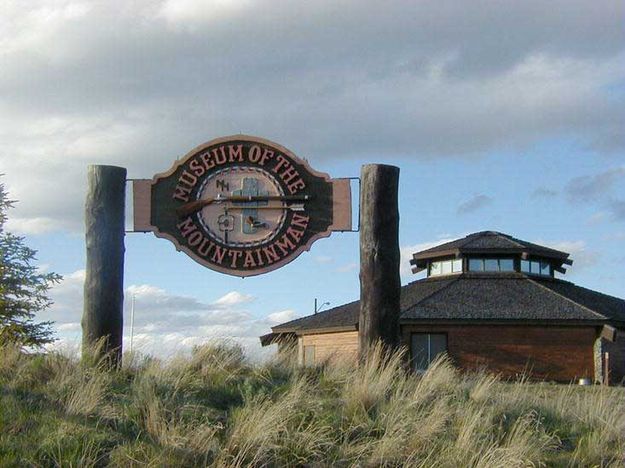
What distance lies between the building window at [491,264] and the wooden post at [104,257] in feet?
89.2

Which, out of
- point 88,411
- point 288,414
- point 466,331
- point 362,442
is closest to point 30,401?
point 88,411

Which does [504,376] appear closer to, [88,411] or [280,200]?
[280,200]

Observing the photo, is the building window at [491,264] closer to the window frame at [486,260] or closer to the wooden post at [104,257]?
the window frame at [486,260]

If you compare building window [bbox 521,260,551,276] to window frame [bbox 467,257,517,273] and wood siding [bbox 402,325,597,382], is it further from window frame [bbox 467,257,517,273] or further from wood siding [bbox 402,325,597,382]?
wood siding [bbox 402,325,597,382]

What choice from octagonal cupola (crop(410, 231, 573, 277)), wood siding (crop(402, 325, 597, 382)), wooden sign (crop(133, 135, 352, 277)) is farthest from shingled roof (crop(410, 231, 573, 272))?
wooden sign (crop(133, 135, 352, 277))

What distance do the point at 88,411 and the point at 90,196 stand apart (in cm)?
490

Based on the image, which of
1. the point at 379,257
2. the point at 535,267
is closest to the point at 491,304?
the point at 535,267

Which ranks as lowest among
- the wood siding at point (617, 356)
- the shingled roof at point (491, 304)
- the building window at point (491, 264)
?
the wood siding at point (617, 356)

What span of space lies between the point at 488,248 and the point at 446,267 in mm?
2025

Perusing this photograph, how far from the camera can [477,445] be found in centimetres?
1109

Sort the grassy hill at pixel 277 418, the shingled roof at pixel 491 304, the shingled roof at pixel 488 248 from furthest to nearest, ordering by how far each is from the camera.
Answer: the shingled roof at pixel 488 248
the shingled roof at pixel 491 304
the grassy hill at pixel 277 418

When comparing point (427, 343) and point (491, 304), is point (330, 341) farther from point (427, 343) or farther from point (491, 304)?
point (491, 304)

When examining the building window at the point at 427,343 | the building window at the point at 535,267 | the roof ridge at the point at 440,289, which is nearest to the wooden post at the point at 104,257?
the roof ridge at the point at 440,289

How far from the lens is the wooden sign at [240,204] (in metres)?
15.5
